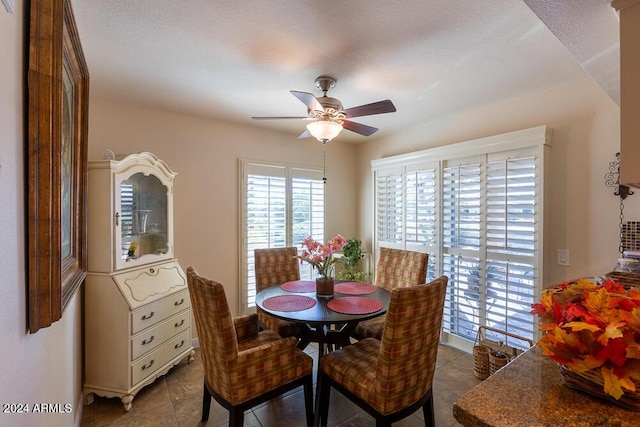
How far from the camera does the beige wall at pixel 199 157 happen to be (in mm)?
2703

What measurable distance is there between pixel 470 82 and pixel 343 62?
1.08 m

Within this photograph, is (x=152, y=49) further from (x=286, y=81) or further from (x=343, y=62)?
(x=343, y=62)

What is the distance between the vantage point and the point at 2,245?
0.75 m

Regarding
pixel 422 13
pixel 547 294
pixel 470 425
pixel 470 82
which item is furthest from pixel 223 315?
pixel 470 82

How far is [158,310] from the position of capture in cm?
238

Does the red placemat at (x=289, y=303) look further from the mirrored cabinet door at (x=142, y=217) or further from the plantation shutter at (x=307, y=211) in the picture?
the plantation shutter at (x=307, y=211)

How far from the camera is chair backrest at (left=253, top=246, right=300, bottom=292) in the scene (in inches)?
112

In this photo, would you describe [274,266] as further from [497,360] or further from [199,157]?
[497,360]

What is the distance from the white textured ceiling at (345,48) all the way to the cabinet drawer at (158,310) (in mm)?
1764

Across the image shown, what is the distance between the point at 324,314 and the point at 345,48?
5.58 ft

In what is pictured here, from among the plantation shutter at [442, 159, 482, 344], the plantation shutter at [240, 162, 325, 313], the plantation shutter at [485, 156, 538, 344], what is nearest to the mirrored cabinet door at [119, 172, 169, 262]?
the plantation shutter at [240, 162, 325, 313]

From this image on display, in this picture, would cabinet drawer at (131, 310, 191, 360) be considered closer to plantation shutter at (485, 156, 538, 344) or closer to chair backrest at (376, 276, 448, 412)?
chair backrest at (376, 276, 448, 412)

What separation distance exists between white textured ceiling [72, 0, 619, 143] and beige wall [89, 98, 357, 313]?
0.80ft

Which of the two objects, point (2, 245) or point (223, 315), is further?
point (223, 315)
